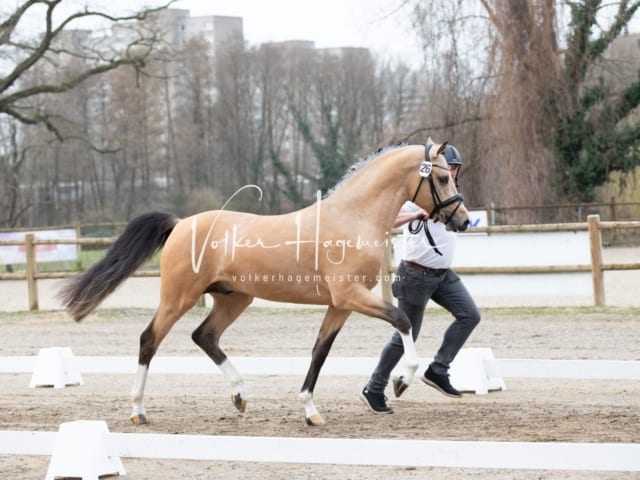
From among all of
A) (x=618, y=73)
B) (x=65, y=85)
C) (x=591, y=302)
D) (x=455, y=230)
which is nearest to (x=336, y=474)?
(x=455, y=230)

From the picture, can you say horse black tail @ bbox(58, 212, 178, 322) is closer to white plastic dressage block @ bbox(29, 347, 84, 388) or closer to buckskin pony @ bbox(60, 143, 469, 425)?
buckskin pony @ bbox(60, 143, 469, 425)

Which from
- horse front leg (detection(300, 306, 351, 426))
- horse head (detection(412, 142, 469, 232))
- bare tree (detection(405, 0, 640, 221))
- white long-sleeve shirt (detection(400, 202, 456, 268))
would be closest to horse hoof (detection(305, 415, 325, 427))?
horse front leg (detection(300, 306, 351, 426))

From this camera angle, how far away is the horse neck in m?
5.99

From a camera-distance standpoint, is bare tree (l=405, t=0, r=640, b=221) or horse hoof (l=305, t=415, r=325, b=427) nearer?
horse hoof (l=305, t=415, r=325, b=427)

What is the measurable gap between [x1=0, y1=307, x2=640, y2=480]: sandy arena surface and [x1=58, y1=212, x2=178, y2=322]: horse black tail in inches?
30.1

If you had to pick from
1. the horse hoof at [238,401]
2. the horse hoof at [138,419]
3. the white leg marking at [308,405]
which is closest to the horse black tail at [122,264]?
the horse hoof at [138,419]

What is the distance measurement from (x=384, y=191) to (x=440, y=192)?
346mm

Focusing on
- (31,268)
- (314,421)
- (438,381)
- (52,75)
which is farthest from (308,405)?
(52,75)

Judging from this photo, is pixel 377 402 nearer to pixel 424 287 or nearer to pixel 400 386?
pixel 400 386

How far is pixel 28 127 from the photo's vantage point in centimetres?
3922

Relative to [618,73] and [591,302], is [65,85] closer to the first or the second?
[618,73]

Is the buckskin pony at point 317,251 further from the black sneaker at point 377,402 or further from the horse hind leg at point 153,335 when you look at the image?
the black sneaker at point 377,402

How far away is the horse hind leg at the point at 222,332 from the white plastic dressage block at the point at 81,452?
1736 mm

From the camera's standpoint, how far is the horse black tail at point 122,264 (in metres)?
6.70
